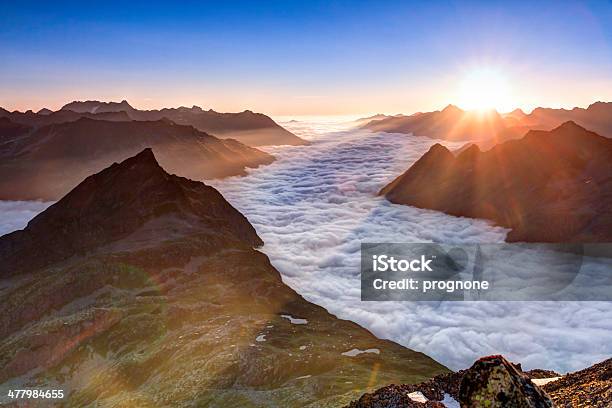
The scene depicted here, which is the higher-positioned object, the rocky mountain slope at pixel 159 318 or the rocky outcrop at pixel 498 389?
the rocky outcrop at pixel 498 389

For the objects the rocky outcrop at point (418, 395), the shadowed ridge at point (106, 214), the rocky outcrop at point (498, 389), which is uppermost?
the rocky outcrop at point (498, 389)

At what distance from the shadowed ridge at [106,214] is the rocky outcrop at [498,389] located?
159544 millimetres

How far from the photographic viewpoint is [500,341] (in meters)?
154

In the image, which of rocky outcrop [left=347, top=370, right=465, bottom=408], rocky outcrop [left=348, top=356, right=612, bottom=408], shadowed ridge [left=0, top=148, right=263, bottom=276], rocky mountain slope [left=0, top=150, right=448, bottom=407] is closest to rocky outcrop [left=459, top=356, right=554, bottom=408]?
rocky outcrop [left=348, top=356, right=612, bottom=408]

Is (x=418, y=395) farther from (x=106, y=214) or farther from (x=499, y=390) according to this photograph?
(x=106, y=214)

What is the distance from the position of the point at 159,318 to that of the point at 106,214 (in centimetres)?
7512

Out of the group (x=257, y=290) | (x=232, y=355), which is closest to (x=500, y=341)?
(x=257, y=290)

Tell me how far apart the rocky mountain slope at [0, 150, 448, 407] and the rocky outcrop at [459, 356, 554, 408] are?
45.7 m

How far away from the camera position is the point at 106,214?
565 feet

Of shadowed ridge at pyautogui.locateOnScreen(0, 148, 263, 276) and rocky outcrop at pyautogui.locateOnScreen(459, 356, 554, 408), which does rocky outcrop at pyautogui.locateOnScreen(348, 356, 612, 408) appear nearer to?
rocky outcrop at pyautogui.locateOnScreen(459, 356, 554, 408)

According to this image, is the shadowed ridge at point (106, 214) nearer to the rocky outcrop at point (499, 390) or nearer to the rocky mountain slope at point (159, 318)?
the rocky mountain slope at point (159, 318)

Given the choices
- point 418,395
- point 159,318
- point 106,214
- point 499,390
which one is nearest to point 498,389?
point 499,390

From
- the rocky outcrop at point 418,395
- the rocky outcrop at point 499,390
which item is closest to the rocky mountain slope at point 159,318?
the rocky outcrop at point 418,395

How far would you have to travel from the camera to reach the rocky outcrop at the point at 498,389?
18.8 m
